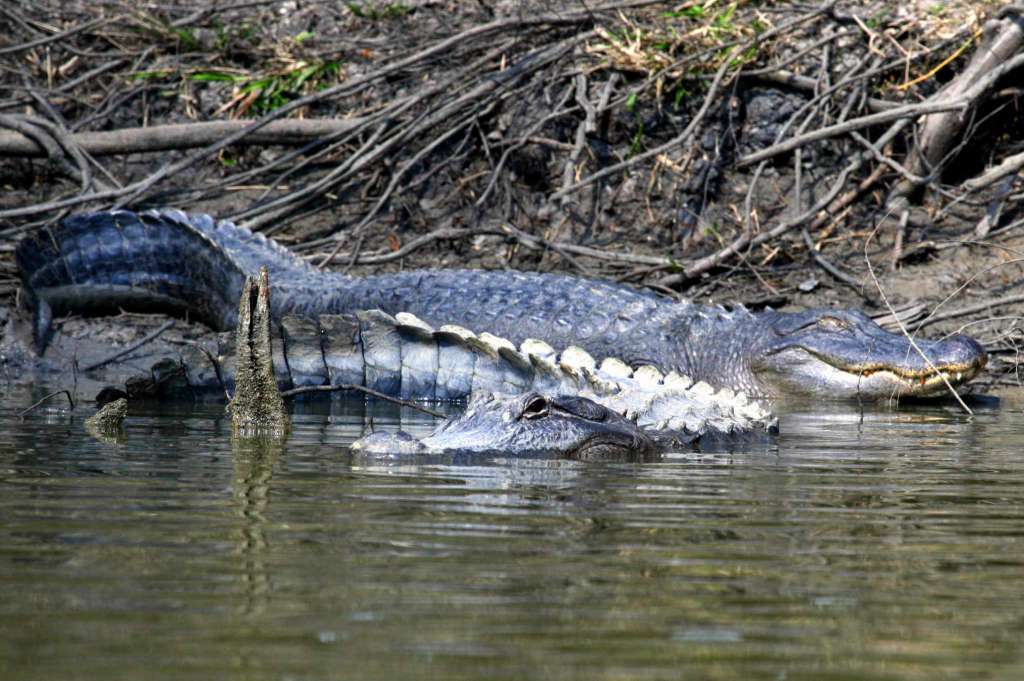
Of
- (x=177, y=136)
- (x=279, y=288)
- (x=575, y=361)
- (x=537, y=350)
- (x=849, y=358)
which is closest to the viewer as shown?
(x=575, y=361)

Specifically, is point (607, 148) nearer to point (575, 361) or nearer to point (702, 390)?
point (575, 361)

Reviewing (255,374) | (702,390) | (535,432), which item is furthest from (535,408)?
(702,390)

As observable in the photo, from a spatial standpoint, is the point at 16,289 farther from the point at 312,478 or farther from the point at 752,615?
the point at 752,615

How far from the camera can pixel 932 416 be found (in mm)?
6391

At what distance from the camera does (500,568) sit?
255 cm

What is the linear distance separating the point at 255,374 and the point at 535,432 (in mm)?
1087

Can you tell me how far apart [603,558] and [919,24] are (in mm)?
7928

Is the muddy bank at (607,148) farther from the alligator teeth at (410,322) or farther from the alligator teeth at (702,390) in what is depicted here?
the alligator teeth at (702,390)

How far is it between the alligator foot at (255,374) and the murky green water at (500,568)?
2.02 feet

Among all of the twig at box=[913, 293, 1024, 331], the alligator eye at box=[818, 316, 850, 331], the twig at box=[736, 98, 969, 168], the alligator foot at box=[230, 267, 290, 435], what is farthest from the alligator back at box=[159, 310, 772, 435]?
the twig at box=[736, 98, 969, 168]

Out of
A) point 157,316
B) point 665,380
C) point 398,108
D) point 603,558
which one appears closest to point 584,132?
point 398,108

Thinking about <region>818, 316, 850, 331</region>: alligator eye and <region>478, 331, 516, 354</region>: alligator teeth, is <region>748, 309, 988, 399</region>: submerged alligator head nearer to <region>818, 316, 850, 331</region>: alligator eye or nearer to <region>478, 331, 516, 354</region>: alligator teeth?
<region>818, 316, 850, 331</region>: alligator eye

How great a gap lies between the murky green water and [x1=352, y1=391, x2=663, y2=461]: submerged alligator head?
14 centimetres

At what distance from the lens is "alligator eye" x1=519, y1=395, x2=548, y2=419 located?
4480 millimetres
